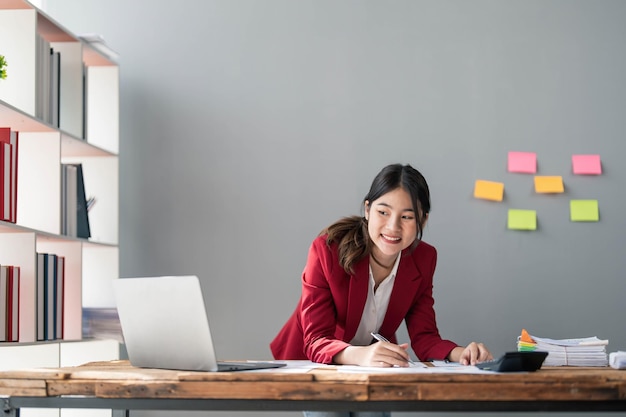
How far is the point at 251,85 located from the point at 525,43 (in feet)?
3.58

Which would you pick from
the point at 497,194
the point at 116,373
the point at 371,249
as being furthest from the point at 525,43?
the point at 116,373

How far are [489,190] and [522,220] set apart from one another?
6.6 inches

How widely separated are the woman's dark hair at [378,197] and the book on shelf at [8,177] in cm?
95

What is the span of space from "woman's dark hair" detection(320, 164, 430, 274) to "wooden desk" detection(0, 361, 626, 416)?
0.73m

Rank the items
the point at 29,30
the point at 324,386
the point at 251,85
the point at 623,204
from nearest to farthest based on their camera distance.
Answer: the point at 324,386
the point at 29,30
the point at 623,204
the point at 251,85

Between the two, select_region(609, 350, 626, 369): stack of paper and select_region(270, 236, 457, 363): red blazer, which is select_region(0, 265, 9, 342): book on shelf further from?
select_region(609, 350, 626, 369): stack of paper

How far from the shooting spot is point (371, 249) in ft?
7.00

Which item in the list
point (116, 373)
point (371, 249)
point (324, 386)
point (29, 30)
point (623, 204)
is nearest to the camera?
point (324, 386)

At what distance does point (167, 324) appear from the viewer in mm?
1507

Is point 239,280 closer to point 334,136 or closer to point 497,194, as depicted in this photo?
point 334,136

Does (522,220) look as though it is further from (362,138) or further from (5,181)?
(5,181)

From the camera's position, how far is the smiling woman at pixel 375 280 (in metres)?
2.02

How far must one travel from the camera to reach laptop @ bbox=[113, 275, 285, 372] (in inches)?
57.2

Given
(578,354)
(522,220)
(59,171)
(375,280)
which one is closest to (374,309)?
(375,280)
